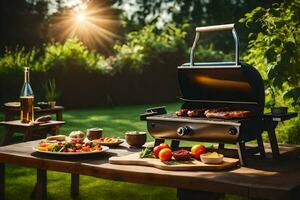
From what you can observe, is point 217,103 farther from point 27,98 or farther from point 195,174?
point 27,98

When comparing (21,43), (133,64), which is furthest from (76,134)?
(21,43)

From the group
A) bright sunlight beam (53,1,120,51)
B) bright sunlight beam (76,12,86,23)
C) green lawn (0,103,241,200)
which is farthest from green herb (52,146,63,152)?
bright sunlight beam (76,12,86,23)

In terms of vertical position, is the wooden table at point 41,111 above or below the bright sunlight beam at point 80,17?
below

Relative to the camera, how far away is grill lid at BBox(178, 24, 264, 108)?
3.59 metres

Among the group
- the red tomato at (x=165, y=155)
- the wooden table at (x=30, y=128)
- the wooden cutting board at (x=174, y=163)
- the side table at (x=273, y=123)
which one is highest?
the side table at (x=273, y=123)

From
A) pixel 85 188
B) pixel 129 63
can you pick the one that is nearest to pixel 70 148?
pixel 85 188

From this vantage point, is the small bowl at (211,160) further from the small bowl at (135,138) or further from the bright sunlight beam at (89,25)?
the bright sunlight beam at (89,25)

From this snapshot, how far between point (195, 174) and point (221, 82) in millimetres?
1062

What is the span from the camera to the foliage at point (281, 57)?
5680 millimetres

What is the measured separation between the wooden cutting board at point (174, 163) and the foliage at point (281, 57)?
2.54m

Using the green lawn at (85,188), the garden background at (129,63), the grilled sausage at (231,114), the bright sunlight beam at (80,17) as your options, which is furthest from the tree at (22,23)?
the grilled sausage at (231,114)

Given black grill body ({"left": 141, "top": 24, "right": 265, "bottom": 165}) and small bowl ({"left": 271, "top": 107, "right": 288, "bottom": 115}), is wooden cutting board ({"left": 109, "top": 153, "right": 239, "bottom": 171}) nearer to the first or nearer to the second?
black grill body ({"left": 141, "top": 24, "right": 265, "bottom": 165})

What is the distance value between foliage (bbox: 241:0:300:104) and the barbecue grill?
1802 millimetres

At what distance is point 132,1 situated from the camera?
53.1 feet
